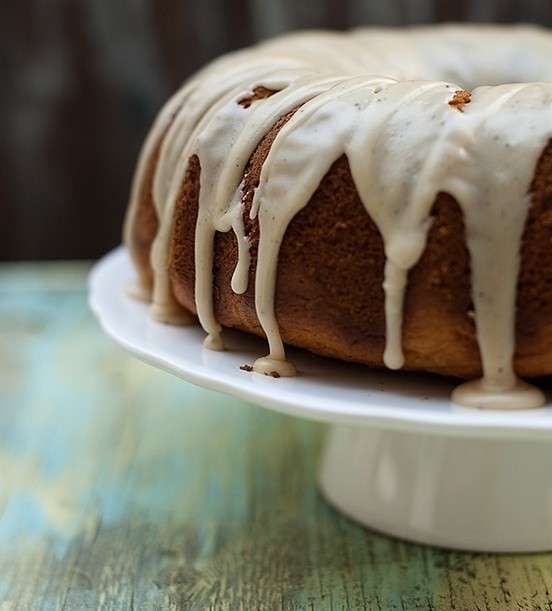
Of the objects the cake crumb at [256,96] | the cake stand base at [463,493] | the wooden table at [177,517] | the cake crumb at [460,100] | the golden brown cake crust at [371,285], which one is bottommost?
the wooden table at [177,517]

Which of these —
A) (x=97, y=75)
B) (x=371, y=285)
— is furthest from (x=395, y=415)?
(x=97, y=75)

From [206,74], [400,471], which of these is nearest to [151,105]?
[206,74]

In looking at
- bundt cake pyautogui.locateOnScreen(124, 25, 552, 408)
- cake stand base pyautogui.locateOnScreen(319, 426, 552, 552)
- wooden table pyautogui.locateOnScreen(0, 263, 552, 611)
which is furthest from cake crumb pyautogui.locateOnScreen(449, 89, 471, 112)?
wooden table pyautogui.locateOnScreen(0, 263, 552, 611)

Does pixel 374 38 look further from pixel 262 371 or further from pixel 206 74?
pixel 262 371

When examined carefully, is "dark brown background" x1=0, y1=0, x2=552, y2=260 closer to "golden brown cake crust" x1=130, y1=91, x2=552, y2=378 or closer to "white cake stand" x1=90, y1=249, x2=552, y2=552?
"white cake stand" x1=90, y1=249, x2=552, y2=552

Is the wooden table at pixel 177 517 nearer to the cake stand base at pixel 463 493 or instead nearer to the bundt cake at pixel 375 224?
the cake stand base at pixel 463 493

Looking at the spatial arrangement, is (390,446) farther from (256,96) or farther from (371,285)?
(256,96)

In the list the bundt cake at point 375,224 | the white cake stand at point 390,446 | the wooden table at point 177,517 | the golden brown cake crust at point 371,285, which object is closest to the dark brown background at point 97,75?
the wooden table at point 177,517
